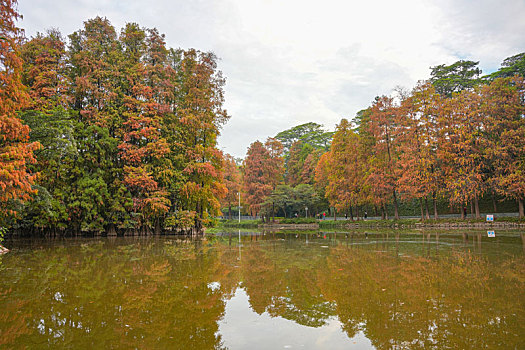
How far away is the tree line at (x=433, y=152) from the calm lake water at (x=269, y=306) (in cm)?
2004

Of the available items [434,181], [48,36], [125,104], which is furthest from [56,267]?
[434,181]

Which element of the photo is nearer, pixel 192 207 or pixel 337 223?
pixel 192 207

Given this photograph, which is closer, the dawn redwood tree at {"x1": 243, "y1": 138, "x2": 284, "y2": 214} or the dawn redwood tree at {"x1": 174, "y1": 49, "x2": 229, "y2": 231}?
the dawn redwood tree at {"x1": 174, "y1": 49, "x2": 229, "y2": 231}

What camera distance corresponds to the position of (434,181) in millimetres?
26344

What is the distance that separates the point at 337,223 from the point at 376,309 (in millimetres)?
29495

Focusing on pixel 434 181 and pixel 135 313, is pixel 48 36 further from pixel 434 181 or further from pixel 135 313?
pixel 434 181

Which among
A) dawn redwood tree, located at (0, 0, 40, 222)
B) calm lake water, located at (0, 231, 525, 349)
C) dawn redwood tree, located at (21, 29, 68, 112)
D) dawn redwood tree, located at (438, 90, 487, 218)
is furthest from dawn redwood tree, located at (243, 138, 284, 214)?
calm lake water, located at (0, 231, 525, 349)

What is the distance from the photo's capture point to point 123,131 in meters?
20.0

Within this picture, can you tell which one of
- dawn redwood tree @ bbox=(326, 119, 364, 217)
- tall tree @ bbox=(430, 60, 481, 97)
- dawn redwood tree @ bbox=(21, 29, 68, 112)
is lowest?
dawn redwood tree @ bbox=(326, 119, 364, 217)

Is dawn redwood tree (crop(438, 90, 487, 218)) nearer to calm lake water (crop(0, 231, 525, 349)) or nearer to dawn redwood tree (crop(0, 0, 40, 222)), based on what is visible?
calm lake water (crop(0, 231, 525, 349))

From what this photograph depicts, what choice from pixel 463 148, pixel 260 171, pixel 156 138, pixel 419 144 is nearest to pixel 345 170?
pixel 419 144

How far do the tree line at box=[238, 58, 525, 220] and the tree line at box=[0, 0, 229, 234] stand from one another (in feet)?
50.1

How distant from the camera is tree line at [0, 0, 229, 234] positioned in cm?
1825

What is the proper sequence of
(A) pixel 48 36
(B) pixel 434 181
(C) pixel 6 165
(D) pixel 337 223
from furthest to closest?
(D) pixel 337 223 → (B) pixel 434 181 → (A) pixel 48 36 → (C) pixel 6 165
